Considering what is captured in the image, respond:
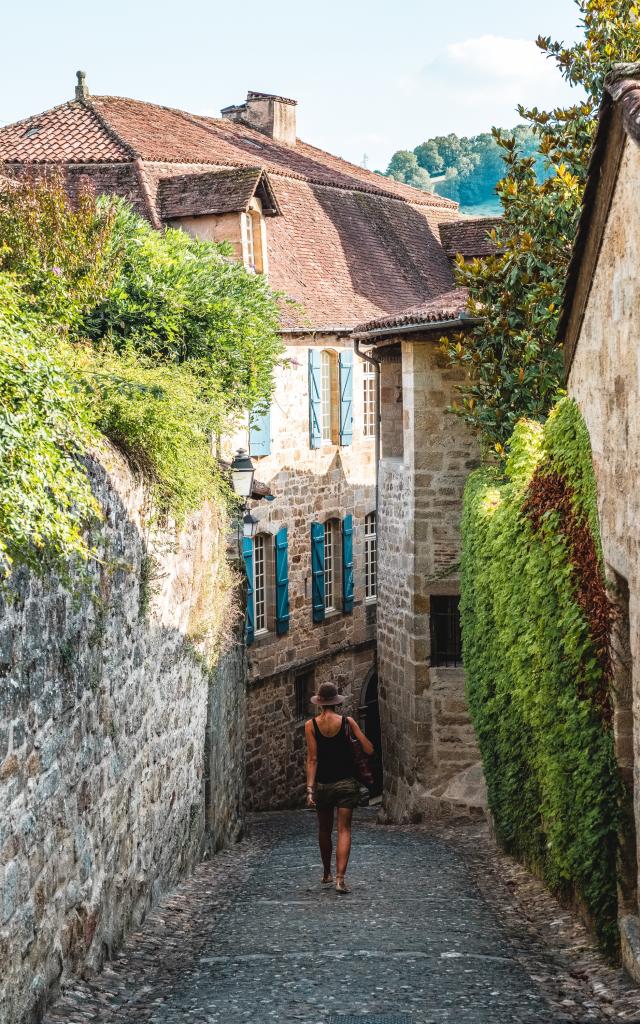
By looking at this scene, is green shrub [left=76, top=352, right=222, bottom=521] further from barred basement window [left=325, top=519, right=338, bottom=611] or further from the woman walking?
barred basement window [left=325, top=519, right=338, bottom=611]

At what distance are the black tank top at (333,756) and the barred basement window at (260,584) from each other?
34.9 ft

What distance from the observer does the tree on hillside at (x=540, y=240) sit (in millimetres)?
12328

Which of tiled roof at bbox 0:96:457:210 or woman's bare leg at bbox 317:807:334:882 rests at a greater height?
tiled roof at bbox 0:96:457:210

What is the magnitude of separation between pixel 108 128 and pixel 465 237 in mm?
8610

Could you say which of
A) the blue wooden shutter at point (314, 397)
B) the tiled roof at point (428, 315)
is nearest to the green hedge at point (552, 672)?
the tiled roof at point (428, 315)

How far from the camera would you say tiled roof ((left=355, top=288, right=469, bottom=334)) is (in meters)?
15.1

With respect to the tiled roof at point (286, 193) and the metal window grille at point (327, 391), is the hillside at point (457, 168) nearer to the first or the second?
the tiled roof at point (286, 193)

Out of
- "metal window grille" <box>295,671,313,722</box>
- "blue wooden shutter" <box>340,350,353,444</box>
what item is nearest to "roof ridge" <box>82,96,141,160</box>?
"blue wooden shutter" <box>340,350,353,444</box>

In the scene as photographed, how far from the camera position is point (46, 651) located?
5.64 meters

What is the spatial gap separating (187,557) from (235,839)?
3.98 meters

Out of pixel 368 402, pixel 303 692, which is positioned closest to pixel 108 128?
pixel 368 402

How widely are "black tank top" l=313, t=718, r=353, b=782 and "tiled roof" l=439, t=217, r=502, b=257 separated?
15374 millimetres

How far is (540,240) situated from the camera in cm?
1269

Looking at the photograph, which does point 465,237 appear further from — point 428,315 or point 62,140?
point 428,315
